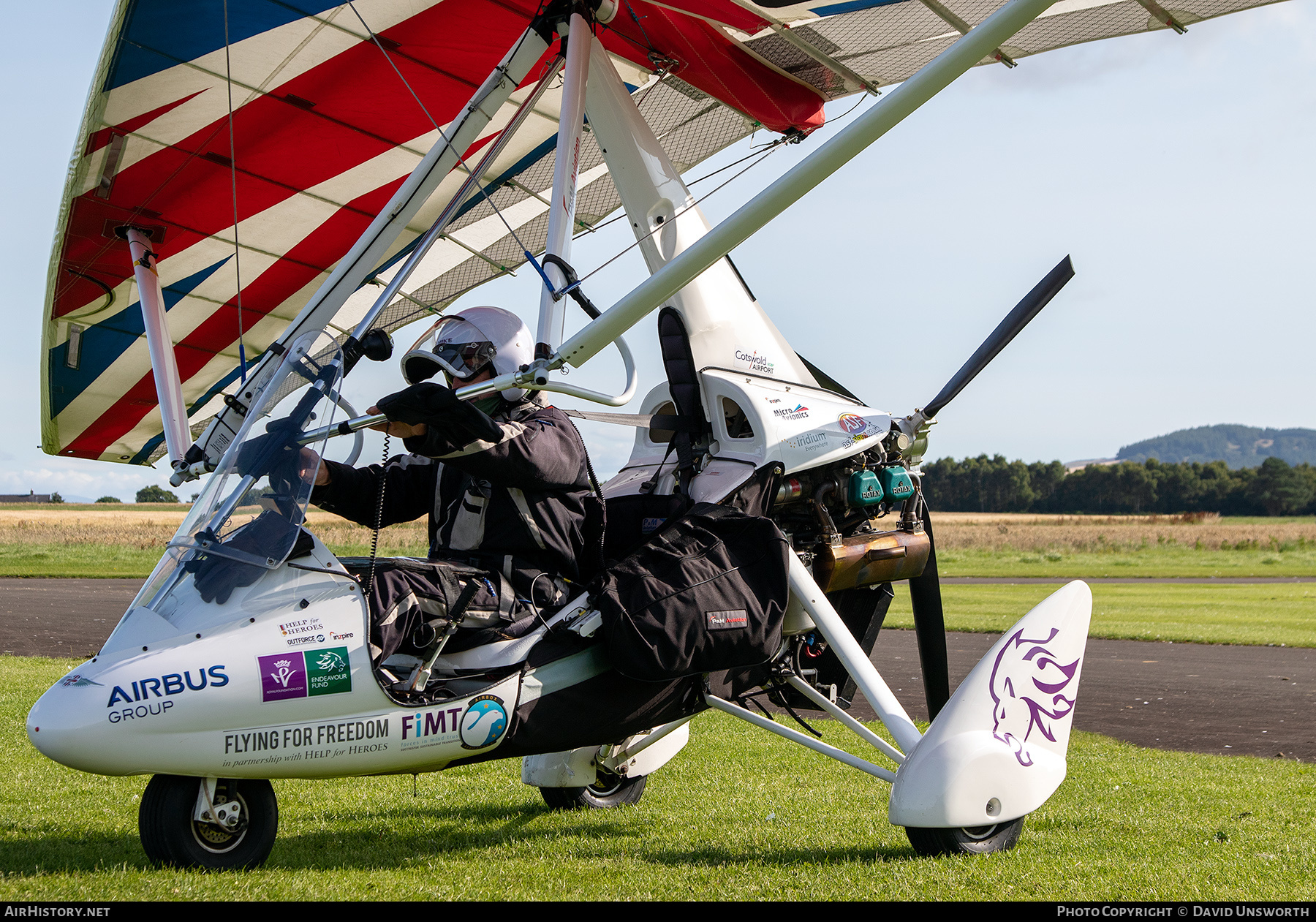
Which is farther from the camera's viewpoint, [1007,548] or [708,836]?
[1007,548]

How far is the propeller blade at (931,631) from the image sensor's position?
235 inches

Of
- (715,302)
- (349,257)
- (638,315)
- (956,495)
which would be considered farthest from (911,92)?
(956,495)

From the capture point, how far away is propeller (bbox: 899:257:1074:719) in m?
5.91

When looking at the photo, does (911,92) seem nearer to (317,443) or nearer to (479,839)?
(317,443)

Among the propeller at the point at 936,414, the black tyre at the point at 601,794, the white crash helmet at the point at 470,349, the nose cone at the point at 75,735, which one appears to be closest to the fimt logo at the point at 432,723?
the nose cone at the point at 75,735

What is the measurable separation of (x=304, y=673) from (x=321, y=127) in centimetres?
381

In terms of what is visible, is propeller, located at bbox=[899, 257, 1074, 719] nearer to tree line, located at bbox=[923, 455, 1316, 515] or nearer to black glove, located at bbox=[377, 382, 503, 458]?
black glove, located at bbox=[377, 382, 503, 458]

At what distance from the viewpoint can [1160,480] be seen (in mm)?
101938

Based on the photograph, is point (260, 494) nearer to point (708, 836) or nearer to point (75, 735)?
point (75, 735)

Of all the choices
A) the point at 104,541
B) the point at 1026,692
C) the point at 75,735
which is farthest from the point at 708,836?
the point at 104,541

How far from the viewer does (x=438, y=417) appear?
3.93m

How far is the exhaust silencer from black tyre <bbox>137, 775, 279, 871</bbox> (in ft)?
9.46

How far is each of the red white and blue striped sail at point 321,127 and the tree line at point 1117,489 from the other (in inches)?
3679

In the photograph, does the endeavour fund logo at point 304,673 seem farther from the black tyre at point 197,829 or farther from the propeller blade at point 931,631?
the propeller blade at point 931,631
